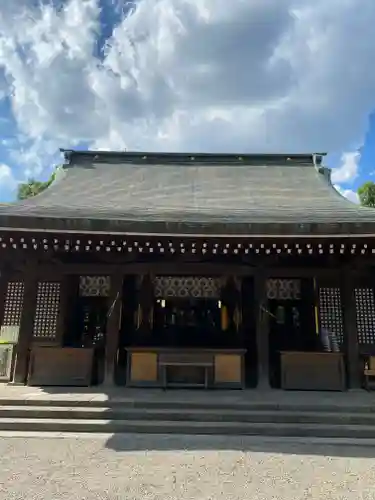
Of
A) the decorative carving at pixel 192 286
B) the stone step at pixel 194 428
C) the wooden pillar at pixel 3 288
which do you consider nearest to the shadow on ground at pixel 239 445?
the stone step at pixel 194 428

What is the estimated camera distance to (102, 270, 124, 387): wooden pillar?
282 inches

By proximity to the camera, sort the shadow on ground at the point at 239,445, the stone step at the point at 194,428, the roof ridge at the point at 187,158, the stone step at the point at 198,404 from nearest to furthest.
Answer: the shadow on ground at the point at 239,445 → the stone step at the point at 194,428 → the stone step at the point at 198,404 → the roof ridge at the point at 187,158

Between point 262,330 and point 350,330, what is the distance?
5.09 ft

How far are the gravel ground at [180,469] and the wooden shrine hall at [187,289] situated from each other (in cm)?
206

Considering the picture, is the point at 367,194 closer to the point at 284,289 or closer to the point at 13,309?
the point at 284,289

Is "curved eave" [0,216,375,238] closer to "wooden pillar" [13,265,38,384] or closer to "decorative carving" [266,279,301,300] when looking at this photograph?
"wooden pillar" [13,265,38,384]

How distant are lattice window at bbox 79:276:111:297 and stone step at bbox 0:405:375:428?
2759 mm

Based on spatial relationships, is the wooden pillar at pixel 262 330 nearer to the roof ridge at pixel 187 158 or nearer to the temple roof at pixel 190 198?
the temple roof at pixel 190 198

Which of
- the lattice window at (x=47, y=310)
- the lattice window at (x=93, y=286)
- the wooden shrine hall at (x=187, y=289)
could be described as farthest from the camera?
the lattice window at (x=93, y=286)

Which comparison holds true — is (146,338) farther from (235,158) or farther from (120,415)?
(235,158)

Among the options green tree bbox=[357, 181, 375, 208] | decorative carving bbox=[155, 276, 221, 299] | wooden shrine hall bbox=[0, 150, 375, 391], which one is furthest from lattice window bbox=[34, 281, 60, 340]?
green tree bbox=[357, 181, 375, 208]

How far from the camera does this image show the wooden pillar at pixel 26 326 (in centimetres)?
719

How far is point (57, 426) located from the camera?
18.0 feet

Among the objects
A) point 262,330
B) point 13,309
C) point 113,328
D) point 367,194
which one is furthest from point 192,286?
point 367,194
